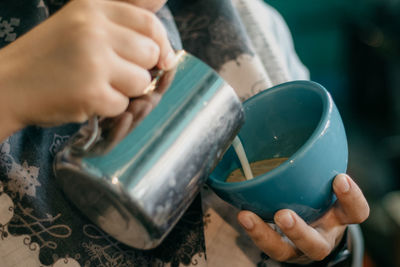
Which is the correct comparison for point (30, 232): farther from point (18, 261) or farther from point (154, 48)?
point (154, 48)

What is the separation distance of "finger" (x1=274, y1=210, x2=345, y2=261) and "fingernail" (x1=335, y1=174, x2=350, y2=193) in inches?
2.2

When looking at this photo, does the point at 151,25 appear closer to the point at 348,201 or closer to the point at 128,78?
the point at 128,78

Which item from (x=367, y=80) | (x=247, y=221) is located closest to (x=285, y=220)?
(x=247, y=221)

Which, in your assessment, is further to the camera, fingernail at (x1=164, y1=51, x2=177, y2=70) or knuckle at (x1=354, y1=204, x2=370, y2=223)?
knuckle at (x1=354, y1=204, x2=370, y2=223)

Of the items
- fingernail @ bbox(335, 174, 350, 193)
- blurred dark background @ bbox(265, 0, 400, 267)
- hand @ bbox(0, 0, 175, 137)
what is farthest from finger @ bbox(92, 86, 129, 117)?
blurred dark background @ bbox(265, 0, 400, 267)

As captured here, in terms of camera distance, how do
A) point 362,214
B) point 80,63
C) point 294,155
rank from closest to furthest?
1. point 80,63
2. point 294,155
3. point 362,214

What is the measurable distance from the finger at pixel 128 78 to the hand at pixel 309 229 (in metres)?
0.20

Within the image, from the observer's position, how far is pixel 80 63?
0.30 metres

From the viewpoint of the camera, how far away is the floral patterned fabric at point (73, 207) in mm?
465

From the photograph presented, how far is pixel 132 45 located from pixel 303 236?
302 mm

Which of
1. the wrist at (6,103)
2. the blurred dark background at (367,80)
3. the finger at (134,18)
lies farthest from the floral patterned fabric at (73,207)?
the blurred dark background at (367,80)

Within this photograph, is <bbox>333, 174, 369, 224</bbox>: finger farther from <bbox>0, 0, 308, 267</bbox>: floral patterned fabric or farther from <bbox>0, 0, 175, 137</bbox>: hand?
<bbox>0, 0, 175, 137</bbox>: hand

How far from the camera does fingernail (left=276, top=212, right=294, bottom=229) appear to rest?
44cm

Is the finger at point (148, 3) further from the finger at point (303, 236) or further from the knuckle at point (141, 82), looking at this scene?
the finger at point (303, 236)
